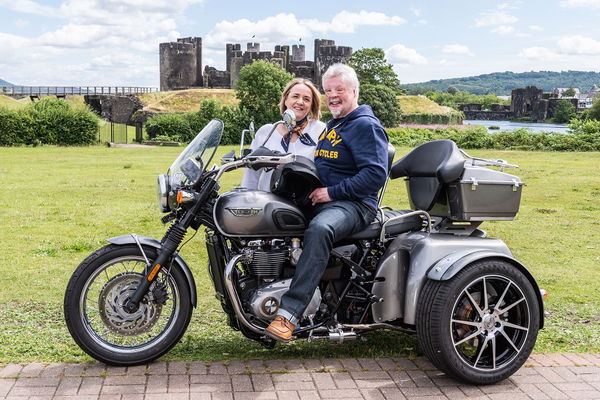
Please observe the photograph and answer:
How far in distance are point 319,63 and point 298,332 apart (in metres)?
94.9

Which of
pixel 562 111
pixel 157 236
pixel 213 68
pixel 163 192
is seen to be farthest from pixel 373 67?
pixel 163 192

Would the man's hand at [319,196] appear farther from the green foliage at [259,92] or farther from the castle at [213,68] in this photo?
the castle at [213,68]

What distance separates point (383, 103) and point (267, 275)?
234ft

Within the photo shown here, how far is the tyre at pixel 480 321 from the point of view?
449 centimetres

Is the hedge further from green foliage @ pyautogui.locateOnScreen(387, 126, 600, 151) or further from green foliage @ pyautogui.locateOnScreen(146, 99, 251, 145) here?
green foliage @ pyautogui.locateOnScreen(146, 99, 251, 145)

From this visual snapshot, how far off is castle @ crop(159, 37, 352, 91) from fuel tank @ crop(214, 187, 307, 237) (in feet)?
297

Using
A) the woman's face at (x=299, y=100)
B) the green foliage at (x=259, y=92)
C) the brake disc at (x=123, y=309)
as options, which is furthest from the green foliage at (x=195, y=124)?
the brake disc at (x=123, y=309)

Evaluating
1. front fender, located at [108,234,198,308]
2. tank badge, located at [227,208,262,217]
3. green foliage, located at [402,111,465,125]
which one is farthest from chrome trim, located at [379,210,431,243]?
green foliage, located at [402,111,465,125]

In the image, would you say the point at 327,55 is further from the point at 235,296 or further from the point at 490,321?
the point at 235,296

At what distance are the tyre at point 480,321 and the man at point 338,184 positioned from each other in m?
0.69

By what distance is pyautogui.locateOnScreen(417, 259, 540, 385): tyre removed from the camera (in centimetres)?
449

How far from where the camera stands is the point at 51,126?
37.8 metres

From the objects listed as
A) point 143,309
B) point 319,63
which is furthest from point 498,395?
point 319,63

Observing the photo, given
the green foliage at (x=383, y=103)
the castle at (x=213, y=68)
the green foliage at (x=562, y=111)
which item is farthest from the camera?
the green foliage at (x=562, y=111)
